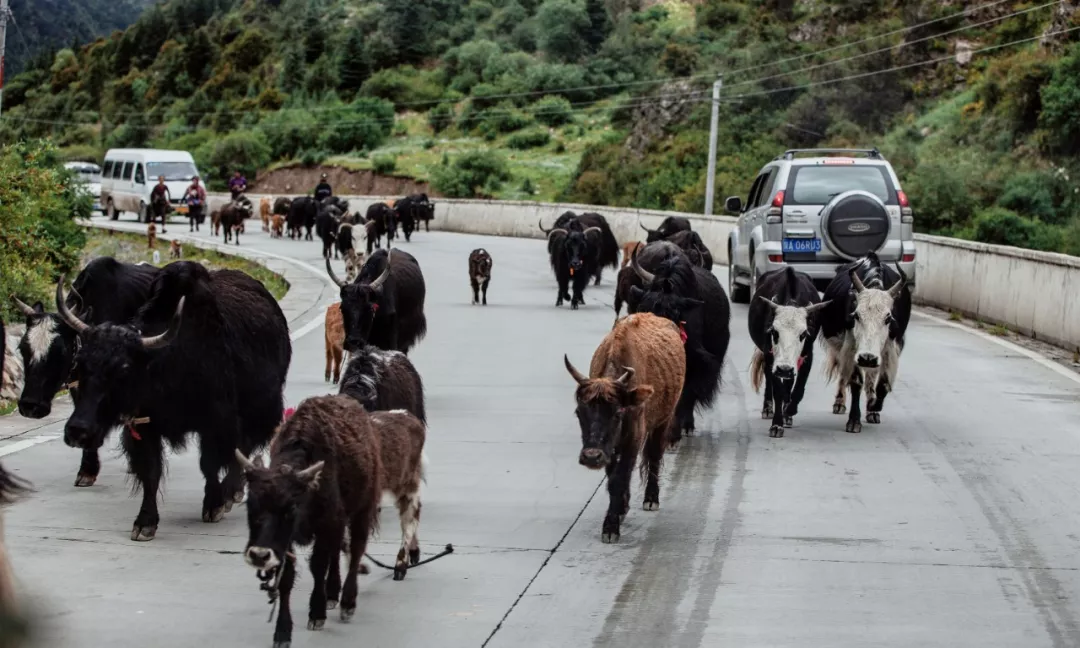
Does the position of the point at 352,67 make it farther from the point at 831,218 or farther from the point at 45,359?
the point at 45,359

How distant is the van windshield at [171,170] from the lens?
5706cm

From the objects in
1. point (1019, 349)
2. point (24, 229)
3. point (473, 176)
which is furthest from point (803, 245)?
point (473, 176)

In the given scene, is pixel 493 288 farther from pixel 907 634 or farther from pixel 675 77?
pixel 675 77

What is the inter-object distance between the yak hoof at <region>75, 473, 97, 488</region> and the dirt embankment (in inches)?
2808

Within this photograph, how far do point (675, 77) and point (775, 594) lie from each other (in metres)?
76.1

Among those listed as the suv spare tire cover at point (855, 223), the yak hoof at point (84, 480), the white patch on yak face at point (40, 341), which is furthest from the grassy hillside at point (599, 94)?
the yak hoof at point (84, 480)

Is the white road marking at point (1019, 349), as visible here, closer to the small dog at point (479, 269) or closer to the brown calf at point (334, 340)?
the small dog at point (479, 269)

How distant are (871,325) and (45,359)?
268 inches

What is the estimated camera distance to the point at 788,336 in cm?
1295

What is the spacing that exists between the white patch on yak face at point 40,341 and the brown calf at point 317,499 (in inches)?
158

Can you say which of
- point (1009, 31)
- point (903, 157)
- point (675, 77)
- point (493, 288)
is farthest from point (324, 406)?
point (675, 77)

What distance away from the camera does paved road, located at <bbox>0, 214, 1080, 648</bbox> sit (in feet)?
24.0

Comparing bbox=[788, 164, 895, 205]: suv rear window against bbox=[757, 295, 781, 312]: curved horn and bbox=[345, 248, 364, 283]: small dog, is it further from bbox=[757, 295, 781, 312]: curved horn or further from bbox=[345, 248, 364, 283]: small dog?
bbox=[345, 248, 364, 283]: small dog

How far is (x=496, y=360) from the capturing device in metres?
18.3
